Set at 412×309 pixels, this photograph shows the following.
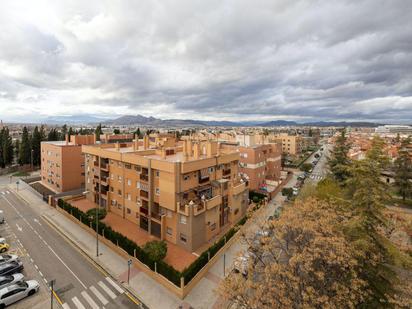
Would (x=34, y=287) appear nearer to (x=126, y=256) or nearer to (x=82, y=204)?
(x=126, y=256)

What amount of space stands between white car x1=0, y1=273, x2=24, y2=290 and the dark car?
122 cm

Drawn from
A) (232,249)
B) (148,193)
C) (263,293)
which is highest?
(148,193)

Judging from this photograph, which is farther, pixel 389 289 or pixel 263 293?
pixel 389 289

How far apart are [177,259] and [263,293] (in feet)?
44.9

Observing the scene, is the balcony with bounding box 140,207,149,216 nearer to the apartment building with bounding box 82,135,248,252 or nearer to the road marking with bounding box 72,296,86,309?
the apartment building with bounding box 82,135,248,252

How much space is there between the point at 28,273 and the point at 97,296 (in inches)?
334

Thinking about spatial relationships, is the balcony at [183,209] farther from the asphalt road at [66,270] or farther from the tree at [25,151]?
the tree at [25,151]

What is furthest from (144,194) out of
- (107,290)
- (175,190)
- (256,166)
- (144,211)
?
(256,166)

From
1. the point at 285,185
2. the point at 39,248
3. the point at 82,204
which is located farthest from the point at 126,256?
the point at 285,185

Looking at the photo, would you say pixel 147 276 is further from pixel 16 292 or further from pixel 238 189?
pixel 238 189

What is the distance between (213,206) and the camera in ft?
90.2

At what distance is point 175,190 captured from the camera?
2494 centimetres

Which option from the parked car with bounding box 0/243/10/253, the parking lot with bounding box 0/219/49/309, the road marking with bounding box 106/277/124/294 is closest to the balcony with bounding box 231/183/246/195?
the road marking with bounding box 106/277/124/294

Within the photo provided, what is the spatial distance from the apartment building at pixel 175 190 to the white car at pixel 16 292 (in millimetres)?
12556
